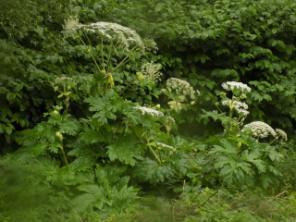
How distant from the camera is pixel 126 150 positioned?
5.45 metres

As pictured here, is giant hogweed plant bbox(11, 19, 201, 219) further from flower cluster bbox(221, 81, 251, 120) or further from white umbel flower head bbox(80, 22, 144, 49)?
flower cluster bbox(221, 81, 251, 120)

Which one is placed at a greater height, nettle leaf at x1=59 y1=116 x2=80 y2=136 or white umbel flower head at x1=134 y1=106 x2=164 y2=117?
white umbel flower head at x1=134 y1=106 x2=164 y2=117

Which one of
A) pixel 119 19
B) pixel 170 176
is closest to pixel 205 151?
pixel 170 176

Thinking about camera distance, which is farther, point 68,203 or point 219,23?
point 219,23

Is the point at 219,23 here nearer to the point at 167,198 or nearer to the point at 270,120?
the point at 270,120

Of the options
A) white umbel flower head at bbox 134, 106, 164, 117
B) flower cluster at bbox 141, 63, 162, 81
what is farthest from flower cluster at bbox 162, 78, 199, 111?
white umbel flower head at bbox 134, 106, 164, 117

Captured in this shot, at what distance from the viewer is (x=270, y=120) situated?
27.5 ft

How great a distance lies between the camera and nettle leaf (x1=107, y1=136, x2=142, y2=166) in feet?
17.6

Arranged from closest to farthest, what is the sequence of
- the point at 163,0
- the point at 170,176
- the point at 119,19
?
the point at 170,176, the point at 119,19, the point at 163,0

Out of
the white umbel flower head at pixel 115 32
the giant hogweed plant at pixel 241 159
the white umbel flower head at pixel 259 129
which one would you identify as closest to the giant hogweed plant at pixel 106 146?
the giant hogweed plant at pixel 241 159

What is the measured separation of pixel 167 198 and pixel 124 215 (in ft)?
2.87

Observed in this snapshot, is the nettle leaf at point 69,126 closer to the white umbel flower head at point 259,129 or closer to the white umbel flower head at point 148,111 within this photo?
the white umbel flower head at point 148,111

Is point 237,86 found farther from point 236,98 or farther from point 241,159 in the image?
point 241,159

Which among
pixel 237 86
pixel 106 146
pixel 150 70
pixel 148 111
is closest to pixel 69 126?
pixel 106 146
